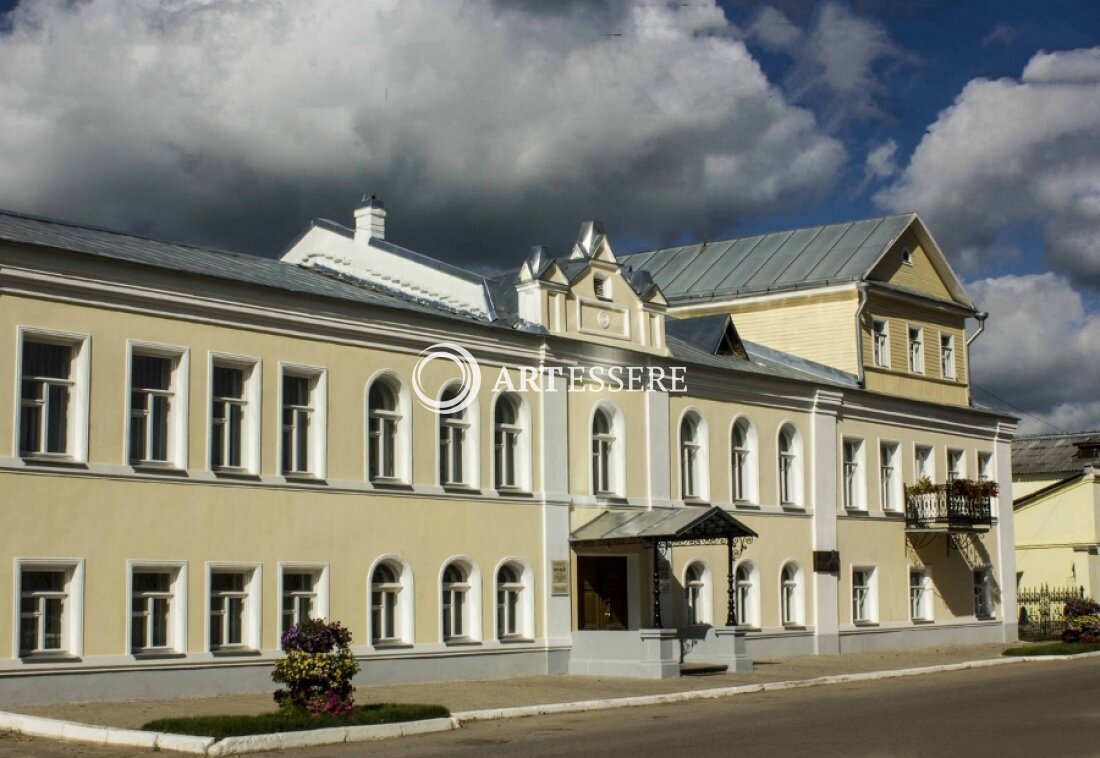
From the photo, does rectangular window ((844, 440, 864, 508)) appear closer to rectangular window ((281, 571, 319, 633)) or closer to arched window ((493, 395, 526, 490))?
arched window ((493, 395, 526, 490))

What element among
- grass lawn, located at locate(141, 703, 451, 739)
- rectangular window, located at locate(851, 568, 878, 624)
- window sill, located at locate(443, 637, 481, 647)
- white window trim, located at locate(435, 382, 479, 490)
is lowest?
grass lawn, located at locate(141, 703, 451, 739)

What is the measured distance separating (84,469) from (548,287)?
411 inches

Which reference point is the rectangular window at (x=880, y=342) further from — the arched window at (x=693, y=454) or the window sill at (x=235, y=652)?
the window sill at (x=235, y=652)

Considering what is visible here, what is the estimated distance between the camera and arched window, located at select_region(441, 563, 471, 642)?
26.1 meters

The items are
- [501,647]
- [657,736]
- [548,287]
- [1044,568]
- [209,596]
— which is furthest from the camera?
[1044,568]

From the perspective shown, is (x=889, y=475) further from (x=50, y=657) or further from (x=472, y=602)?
(x=50, y=657)

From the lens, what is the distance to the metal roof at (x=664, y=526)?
27000 mm

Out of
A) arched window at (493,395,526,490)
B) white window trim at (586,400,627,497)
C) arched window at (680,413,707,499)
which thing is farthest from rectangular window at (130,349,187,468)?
arched window at (680,413,707,499)

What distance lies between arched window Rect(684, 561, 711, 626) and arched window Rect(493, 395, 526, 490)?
17.9 ft

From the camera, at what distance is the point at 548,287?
93.4 ft

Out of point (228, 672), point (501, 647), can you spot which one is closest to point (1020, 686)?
point (501, 647)

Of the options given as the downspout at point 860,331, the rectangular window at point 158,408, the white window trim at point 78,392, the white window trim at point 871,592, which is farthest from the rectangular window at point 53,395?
the downspout at point 860,331

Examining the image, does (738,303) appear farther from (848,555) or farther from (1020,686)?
(1020,686)

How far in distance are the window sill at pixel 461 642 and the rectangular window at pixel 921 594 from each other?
648 inches
